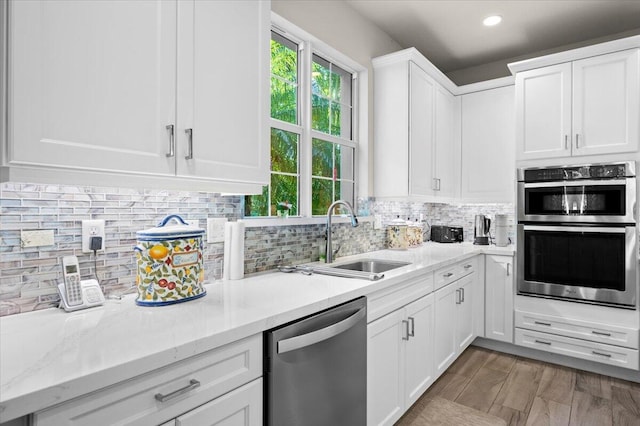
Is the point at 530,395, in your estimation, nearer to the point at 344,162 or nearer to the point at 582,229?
the point at 582,229

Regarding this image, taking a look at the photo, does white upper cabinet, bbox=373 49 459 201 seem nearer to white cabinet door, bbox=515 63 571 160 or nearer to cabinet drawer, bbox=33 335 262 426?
white cabinet door, bbox=515 63 571 160

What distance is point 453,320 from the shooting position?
2.81 meters

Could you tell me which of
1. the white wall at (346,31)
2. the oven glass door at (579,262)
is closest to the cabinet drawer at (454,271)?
the oven glass door at (579,262)

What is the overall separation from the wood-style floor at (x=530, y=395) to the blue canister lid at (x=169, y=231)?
169cm

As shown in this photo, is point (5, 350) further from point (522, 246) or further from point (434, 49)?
point (434, 49)

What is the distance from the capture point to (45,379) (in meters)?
0.78

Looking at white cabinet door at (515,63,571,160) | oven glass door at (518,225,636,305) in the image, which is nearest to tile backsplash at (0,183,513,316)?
oven glass door at (518,225,636,305)

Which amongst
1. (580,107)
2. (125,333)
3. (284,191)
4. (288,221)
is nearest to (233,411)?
(125,333)

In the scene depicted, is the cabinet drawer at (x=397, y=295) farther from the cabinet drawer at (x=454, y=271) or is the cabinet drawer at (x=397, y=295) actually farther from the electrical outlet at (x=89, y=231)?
the electrical outlet at (x=89, y=231)

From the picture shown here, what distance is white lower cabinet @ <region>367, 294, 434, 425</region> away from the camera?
1843 millimetres

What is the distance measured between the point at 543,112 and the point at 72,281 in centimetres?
348

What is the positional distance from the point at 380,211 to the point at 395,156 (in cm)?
51

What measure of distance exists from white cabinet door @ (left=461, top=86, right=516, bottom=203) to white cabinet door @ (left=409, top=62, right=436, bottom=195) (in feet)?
2.13

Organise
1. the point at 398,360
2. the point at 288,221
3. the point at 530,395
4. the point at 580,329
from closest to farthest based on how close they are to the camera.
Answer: the point at 398,360
the point at 288,221
the point at 530,395
the point at 580,329
